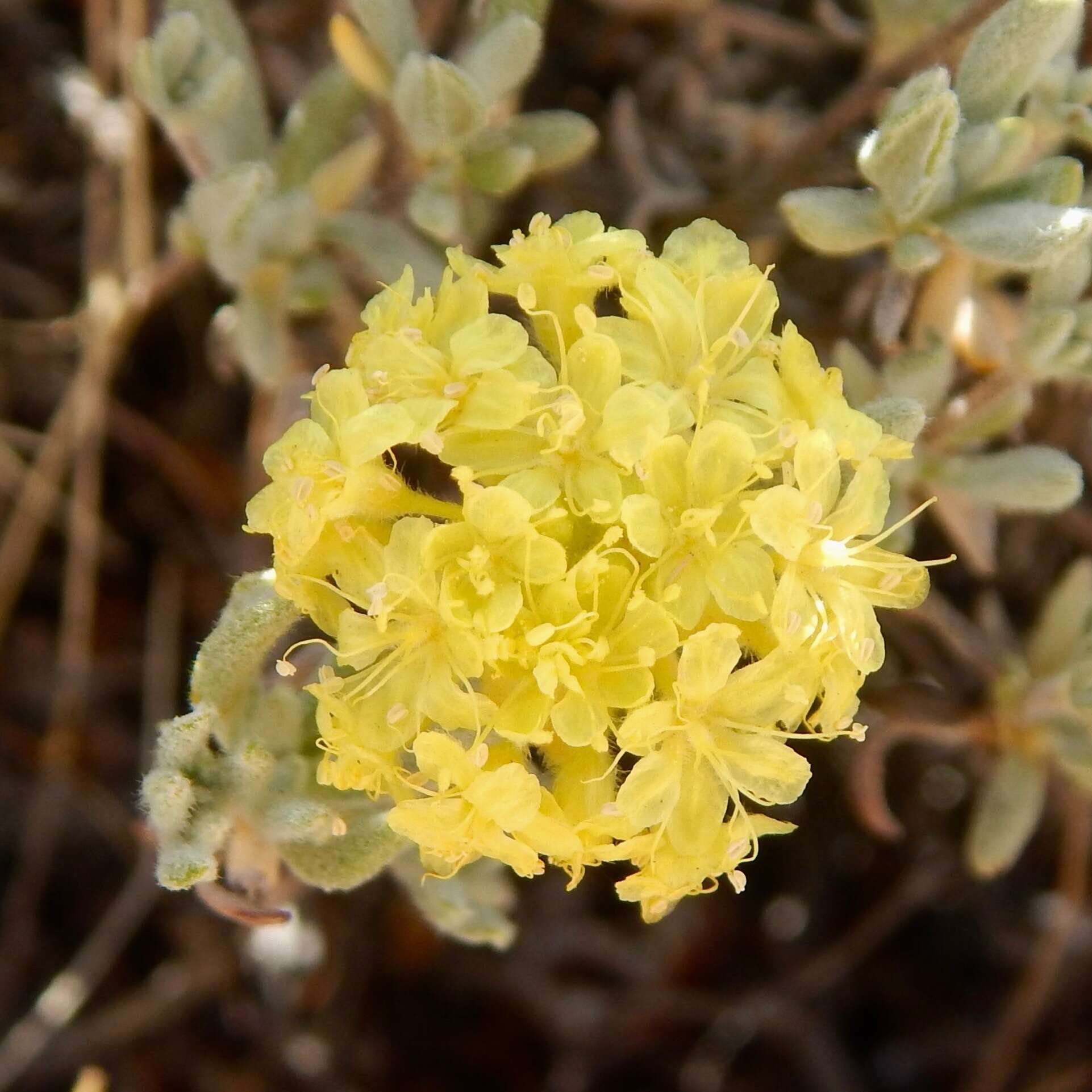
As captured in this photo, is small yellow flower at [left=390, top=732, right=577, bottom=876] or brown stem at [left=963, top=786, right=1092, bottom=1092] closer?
small yellow flower at [left=390, top=732, right=577, bottom=876]

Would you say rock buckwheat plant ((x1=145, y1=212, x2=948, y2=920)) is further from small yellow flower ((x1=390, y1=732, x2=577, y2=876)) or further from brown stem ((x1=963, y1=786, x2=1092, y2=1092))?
brown stem ((x1=963, y1=786, x2=1092, y2=1092))

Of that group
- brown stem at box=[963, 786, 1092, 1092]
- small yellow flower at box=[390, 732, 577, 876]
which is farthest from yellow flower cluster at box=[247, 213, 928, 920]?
brown stem at box=[963, 786, 1092, 1092]

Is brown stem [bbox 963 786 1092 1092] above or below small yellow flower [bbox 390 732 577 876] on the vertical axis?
below

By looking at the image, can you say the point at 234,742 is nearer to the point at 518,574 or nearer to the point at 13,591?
the point at 518,574

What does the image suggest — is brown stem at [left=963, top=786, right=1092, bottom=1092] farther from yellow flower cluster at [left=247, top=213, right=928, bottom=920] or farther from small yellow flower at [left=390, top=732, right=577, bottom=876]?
small yellow flower at [left=390, top=732, right=577, bottom=876]

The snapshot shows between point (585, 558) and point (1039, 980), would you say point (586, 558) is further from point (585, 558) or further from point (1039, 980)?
point (1039, 980)

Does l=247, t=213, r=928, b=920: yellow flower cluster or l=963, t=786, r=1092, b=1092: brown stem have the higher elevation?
l=247, t=213, r=928, b=920: yellow flower cluster

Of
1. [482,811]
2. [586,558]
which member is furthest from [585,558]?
[482,811]
